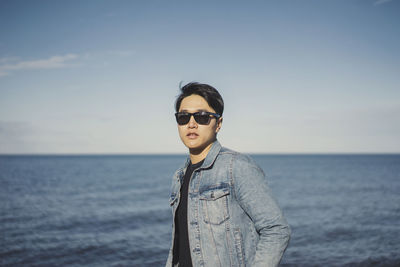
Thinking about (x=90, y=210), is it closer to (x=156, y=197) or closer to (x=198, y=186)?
→ (x=156, y=197)

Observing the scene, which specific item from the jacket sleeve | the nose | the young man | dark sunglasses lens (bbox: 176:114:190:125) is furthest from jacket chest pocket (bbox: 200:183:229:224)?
dark sunglasses lens (bbox: 176:114:190:125)

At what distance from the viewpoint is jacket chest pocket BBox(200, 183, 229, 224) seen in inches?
89.2

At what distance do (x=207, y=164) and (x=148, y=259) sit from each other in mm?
9215

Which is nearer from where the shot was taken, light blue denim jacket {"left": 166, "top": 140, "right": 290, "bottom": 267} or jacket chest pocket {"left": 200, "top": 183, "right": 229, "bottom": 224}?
light blue denim jacket {"left": 166, "top": 140, "right": 290, "bottom": 267}

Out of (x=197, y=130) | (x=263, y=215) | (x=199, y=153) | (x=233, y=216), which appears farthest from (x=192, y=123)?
(x=263, y=215)

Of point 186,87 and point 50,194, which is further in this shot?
point 50,194

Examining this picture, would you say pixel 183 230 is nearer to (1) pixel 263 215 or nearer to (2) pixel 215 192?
(2) pixel 215 192

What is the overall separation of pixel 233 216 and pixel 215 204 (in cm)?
18

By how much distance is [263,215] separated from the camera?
2.09 metres

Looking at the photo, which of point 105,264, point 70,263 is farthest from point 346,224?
point 70,263

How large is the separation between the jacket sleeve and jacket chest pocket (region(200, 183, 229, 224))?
130 millimetres

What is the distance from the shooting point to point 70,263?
32.8 ft

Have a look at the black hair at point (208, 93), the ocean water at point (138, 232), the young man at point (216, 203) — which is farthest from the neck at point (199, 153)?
the ocean water at point (138, 232)

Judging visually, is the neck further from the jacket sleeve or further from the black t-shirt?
the jacket sleeve
